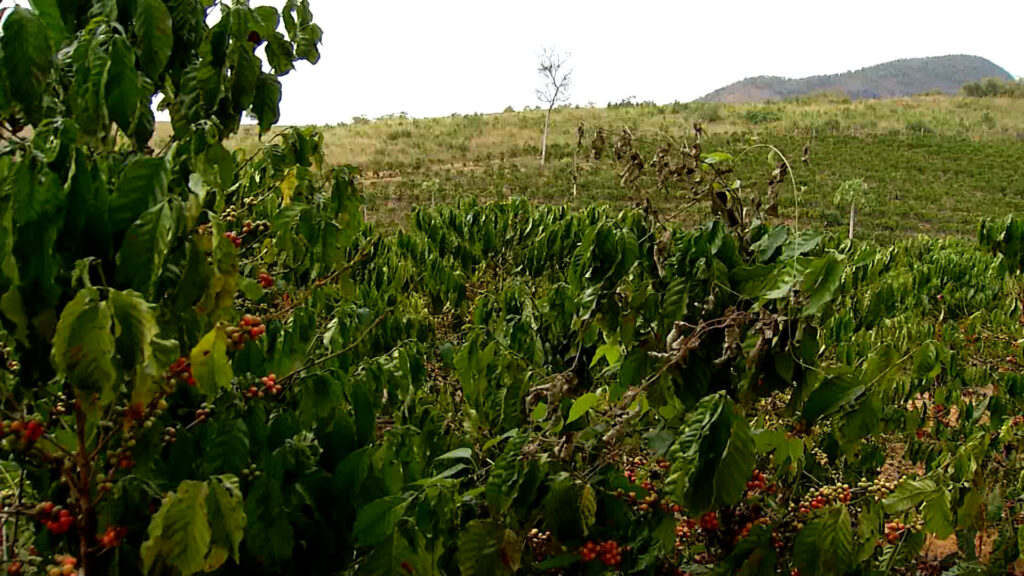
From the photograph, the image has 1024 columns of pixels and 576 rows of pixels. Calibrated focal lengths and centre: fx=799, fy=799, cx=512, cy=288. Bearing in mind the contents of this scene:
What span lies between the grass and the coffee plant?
Answer: 12426 mm

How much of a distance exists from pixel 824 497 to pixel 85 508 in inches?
61.9

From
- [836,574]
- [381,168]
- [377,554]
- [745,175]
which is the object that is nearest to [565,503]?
[377,554]

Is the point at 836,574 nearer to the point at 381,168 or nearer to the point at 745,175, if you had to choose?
the point at 745,175

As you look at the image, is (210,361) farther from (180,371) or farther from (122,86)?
(122,86)

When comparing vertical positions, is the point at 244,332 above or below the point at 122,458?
above

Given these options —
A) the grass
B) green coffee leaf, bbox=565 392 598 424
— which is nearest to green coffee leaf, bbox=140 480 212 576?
green coffee leaf, bbox=565 392 598 424

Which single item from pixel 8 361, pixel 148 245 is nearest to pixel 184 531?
pixel 148 245

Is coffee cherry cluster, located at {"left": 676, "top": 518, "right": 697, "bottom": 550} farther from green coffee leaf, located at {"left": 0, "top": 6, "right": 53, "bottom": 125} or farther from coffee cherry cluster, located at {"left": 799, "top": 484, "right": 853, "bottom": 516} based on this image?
green coffee leaf, located at {"left": 0, "top": 6, "right": 53, "bottom": 125}

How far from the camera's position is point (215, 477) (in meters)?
1.20

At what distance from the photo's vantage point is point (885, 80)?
330ft

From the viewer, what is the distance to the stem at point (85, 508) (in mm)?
1295

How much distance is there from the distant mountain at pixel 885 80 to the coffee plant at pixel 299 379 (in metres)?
102

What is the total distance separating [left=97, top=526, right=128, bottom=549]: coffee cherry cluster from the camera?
4.14 feet

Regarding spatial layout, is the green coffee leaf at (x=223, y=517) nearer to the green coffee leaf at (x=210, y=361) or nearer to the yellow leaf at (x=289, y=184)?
the green coffee leaf at (x=210, y=361)
